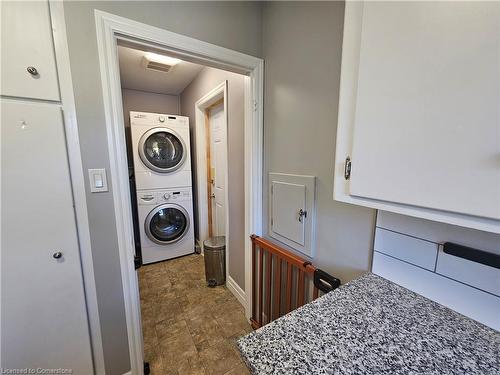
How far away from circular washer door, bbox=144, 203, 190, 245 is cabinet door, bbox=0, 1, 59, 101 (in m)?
1.92

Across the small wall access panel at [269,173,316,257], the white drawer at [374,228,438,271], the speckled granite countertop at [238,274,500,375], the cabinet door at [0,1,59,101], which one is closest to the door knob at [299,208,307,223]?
the small wall access panel at [269,173,316,257]

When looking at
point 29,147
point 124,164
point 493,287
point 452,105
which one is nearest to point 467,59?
point 452,105

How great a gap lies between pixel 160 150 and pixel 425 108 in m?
2.74

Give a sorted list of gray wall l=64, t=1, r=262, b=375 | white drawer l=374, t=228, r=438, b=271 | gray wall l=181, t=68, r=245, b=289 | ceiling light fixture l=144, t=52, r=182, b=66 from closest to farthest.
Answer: white drawer l=374, t=228, r=438, b=271, gray wall l=64, t=1, r=262, b=375, gray wall l=181, t=68, r=245, b=289, ceiling light fixture l=144, t=52, r=182, b=66

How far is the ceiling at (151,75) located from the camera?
2.17m

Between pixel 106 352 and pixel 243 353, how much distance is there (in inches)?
46.3

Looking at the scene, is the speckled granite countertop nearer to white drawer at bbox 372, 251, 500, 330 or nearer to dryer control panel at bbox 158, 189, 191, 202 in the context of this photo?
white drawer at bbox 372, 251, 500, 330

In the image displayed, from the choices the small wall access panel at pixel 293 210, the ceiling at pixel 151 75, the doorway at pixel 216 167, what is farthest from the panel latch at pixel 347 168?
the ceiling at pixel 151 75

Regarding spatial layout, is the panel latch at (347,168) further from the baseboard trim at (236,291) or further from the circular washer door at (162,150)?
the circular washer door at (162,150)

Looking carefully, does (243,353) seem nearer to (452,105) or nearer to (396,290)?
(396,290)

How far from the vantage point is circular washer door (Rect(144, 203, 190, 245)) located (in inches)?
105

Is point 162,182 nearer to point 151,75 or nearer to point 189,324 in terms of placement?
point 151,75

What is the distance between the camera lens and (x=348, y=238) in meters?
0.99

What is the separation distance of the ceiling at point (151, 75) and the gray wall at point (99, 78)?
118cm
